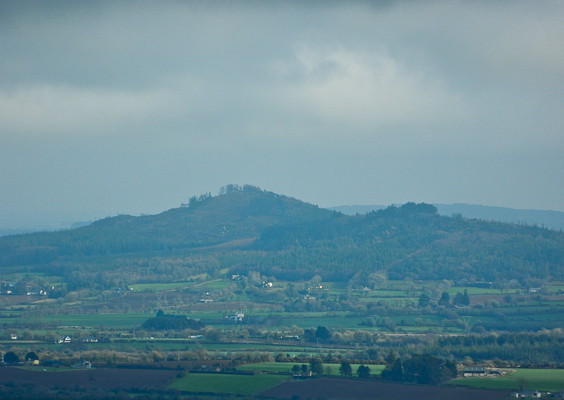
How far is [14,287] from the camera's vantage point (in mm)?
122062

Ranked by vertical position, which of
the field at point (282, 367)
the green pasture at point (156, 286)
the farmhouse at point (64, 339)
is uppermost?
the green pasture at point (156, 286)

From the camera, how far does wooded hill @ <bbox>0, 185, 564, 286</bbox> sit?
130m

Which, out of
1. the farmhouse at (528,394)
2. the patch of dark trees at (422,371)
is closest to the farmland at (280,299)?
the patch of dark trees at (422,371)

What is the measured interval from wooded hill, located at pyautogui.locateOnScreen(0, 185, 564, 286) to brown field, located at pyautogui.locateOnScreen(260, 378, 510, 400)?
69.1 metres

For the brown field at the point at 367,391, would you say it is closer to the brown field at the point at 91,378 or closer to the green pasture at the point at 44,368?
the brown field at the point at 91,378

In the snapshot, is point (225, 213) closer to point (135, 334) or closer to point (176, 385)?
point (135, 334)

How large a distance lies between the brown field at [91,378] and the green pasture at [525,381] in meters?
18.7

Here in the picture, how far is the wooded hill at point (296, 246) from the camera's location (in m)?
130

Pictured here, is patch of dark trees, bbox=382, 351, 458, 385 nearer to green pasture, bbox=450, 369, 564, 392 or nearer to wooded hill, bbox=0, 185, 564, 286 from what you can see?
green pasture, bbox=450, 369, 564, 392

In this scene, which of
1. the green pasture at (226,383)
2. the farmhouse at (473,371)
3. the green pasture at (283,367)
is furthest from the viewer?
the green pasture at (283,367)

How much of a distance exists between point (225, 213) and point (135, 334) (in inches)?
3954

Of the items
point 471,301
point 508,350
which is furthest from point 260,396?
point 471,301

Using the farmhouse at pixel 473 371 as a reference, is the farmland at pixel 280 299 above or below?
above

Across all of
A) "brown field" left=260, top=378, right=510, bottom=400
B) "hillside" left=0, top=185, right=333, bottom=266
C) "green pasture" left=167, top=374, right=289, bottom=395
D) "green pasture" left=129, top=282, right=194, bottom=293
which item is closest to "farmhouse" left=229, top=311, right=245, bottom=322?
"green pasture" left=129, top=282, right=194, bottom=293
